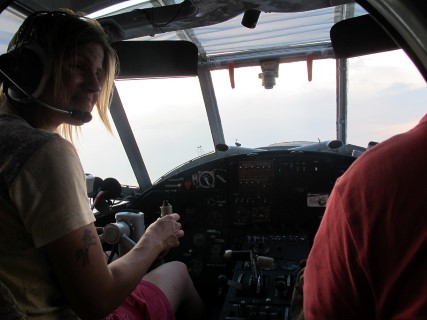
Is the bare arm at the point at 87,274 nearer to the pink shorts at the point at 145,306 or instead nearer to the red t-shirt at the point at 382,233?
the pink shorts at the point at 145,306

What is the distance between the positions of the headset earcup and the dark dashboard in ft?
4.76

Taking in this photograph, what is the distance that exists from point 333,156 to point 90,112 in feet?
4.89

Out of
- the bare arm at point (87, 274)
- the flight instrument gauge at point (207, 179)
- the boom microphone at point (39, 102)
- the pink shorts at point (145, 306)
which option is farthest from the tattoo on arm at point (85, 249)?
the flight instrument gauge at point (207, 179)

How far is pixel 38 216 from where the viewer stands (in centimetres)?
78

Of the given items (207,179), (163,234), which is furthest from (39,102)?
(207,179)

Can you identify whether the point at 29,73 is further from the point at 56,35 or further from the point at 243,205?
the point at 243,205

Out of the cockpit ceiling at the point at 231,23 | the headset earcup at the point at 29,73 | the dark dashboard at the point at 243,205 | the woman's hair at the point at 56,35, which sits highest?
the cockpit ceiling at the point at 231,23

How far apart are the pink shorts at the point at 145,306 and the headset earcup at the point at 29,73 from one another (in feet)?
2.38

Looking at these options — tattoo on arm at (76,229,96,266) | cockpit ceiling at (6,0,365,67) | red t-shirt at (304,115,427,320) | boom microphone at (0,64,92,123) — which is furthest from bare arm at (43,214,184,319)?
cockpit ceiling at (6,0,365,67)

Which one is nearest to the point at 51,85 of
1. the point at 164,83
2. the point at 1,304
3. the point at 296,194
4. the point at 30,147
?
the point at 30,147

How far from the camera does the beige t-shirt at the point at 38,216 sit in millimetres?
778

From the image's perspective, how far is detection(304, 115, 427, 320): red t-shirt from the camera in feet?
1.70

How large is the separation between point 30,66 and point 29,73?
0.06ft

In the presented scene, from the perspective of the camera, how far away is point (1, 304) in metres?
0.80
